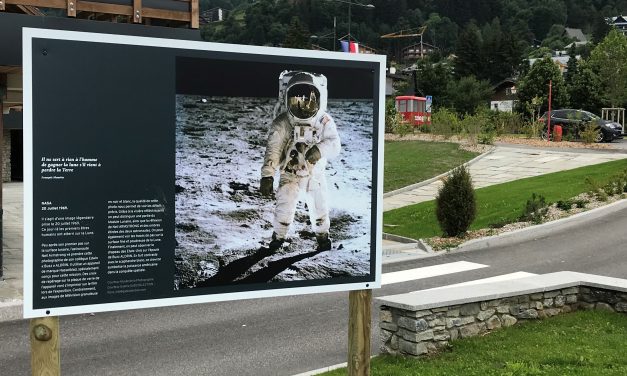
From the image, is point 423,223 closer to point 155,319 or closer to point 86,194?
point 155,319

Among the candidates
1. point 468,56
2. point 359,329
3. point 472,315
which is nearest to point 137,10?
point 472,315

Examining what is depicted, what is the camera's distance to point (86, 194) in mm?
→ 3850

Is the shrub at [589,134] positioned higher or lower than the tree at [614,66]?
lower

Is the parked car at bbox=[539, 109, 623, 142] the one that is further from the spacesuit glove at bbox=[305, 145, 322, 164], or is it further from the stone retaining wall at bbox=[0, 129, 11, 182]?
the spacesuit glove at bbox=[305, 145, 322, 164]

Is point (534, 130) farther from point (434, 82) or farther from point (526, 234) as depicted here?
point (434, 82)

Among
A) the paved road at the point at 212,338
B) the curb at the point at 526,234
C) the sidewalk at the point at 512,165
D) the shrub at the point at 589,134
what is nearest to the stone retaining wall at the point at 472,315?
the paved road at the point at 212,338

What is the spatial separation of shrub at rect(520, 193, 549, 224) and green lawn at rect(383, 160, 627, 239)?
0.91ft

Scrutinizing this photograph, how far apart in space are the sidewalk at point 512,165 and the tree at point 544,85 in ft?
92.3

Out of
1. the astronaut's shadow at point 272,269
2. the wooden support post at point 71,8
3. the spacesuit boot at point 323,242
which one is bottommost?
the astronaut's shadow at point 272,269

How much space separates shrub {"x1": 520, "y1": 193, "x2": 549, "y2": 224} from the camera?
1609 centimetres

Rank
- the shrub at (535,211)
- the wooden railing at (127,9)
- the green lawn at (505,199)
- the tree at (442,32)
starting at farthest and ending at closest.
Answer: the tree at (442,32), the green lawn at (505,199), the shrub at (535,211), the wooden railing at (127,9)

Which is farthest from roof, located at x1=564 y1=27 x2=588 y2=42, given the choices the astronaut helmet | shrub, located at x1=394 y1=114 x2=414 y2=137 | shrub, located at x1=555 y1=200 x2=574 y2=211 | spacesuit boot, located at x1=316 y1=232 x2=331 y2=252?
spacesuit boot, located at x1=316 y1=232 x2=331 y2=252

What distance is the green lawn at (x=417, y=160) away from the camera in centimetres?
2441

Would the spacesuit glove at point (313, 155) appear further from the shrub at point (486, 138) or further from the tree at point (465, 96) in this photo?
the tree at point (465, 96)
